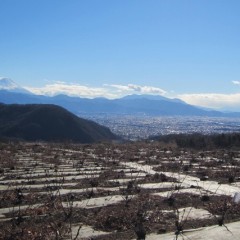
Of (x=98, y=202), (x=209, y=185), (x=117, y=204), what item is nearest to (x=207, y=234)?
(x=117, y=204)

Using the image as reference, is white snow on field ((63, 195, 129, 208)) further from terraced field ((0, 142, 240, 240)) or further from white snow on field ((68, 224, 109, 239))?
white snow on field ((68, 224, 109, 239))

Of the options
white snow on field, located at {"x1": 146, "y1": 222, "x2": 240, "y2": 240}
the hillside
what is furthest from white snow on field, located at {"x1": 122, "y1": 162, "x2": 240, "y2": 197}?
the hillside

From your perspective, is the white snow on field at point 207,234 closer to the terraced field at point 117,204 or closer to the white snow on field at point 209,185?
the terraced field at point 117,204

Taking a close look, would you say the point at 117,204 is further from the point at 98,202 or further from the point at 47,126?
the point at 47,126

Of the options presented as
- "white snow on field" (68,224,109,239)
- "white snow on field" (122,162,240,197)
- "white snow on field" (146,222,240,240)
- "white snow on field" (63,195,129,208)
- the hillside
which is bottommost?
the hillside

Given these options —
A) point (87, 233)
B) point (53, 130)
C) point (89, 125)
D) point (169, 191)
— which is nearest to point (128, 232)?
point (87, 233)
